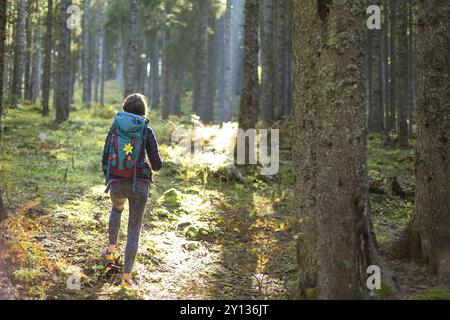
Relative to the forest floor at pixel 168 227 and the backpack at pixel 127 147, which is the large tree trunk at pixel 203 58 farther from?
the backpack at pixel 127 147

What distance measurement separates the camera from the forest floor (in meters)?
5.24

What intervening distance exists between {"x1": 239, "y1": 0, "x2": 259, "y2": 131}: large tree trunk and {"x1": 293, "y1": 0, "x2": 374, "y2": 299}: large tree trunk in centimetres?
706

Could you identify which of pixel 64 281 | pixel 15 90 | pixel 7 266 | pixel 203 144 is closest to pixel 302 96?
pixel 64 281

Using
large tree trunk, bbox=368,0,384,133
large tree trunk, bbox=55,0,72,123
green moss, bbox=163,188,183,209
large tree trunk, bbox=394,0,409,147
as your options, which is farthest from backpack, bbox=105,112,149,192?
large tree trunk, bbox=368,0,384,133

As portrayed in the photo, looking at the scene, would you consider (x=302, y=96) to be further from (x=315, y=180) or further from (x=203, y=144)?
(x=203, y=144)

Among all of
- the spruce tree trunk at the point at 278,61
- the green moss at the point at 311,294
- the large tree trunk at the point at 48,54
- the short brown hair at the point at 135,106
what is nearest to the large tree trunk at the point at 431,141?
the green moss at the point at 311,294

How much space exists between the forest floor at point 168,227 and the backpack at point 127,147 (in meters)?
1.22

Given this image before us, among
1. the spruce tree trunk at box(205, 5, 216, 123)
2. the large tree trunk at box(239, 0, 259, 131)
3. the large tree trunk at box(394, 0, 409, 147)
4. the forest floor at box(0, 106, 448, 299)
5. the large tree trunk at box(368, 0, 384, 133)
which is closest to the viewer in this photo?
the forest floor at box(0, 106, 448, 299)

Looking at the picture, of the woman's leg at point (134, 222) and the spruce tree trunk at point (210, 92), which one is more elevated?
the spruce tree trunk at point (210, 92)

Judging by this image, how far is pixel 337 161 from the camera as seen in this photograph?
4180 mm

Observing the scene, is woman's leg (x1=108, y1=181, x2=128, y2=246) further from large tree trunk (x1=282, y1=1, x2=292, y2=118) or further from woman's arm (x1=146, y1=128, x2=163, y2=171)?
large tree trunk (x1=282, y1=1, x2=292, y2=118)

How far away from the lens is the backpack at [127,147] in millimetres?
5031

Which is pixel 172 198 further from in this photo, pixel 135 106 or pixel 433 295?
pixel 433 295

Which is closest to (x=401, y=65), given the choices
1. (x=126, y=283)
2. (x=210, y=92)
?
(x=126, y=283)
